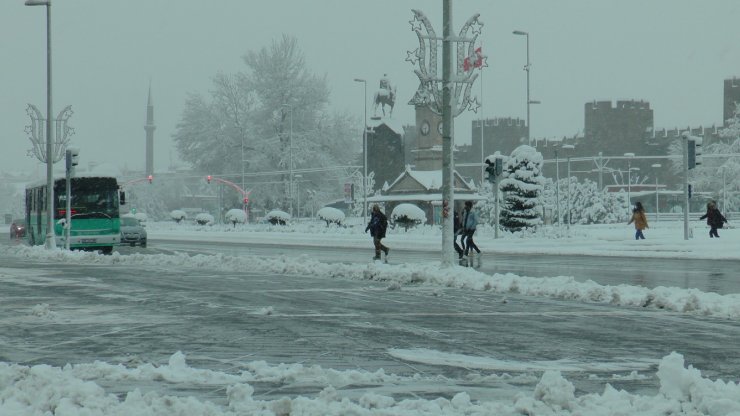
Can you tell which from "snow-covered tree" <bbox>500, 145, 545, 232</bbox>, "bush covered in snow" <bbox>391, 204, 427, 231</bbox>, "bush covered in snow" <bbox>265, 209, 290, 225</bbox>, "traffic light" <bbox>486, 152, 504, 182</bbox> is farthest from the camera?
"bush covered in snow" <bbox>265, 209, 290, 225</bbox>

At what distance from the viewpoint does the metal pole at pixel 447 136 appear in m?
21.2

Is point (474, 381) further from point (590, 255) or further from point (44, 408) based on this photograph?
point (590, 255)

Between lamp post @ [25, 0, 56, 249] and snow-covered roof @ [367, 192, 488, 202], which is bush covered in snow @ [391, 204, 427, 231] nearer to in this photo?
snow-covered roof @ [367, 192, 488, 202]

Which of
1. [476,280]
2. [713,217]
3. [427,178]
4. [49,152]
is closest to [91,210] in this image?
[49,152]

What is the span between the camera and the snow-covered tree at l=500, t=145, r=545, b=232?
45.0 metres

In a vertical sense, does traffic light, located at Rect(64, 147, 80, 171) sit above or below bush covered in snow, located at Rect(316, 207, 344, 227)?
above

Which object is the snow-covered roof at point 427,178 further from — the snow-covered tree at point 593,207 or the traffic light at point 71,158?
the traffic light at point 71,158

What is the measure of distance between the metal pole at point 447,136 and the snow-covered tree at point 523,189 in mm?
23501

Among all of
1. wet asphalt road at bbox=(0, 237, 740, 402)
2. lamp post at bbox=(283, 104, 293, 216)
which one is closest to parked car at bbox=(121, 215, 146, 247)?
wet asphalt road at bbox=(0, 237, 740, 402)

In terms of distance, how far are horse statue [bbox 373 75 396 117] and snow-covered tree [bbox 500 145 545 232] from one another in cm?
6162

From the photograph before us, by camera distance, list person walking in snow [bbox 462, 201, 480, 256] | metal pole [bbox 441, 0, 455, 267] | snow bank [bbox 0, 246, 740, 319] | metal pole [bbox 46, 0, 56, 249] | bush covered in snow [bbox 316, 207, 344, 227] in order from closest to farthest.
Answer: snow bank [bbox 0, 246, 740, 319] < metal pole [bbox 441, 0, 455, 267] < person walking in snow [bbox 462, 201, 480, 256] < metal pole [bbox 46, 0, 56, 249] < bush covered in snow [bbox 316, 207, 344, 227]

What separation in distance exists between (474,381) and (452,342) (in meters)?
2.53

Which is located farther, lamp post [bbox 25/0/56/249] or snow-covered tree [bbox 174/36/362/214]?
snow-covered tree [bbox 174/36/362/214]

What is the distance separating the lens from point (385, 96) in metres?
107
